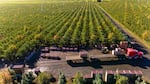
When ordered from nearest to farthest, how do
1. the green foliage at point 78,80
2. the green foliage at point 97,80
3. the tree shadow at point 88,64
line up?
the green foliage at point 97,80
the green foliage at point 78,80
the tree shadow at point 88,64

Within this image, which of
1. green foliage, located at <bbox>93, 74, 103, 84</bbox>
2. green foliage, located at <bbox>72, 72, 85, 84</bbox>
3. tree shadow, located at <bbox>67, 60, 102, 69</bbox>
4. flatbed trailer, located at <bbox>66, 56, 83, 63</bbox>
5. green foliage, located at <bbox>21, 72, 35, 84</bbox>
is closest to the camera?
green foliage, located at <bbox>93, 74, 103, 84</bbox>

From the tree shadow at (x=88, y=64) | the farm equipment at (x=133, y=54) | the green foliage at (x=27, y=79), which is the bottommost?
the tree shadow at (x=88, y=64)

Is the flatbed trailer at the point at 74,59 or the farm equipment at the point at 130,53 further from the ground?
the farm equipment at the point at 130,53

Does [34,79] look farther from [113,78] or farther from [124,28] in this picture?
[124,28]

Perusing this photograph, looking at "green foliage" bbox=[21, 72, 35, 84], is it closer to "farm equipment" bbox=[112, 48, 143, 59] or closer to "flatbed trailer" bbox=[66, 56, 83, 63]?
"flatbed trailer" bbox=[66, 56, 83, 63]

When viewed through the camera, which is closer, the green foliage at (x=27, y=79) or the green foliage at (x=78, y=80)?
the green foliage at (x=78, y=80)

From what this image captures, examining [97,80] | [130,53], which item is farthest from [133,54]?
[97,80]

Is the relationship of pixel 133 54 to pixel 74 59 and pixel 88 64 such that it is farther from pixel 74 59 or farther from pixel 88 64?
pixel 74 59

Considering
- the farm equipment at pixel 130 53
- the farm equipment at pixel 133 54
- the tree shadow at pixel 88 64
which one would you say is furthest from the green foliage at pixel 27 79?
the farm equipment at pixel 133 54

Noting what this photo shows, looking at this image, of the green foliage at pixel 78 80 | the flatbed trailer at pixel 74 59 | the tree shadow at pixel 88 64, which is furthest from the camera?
the flatbed trailer at pixel 74 59

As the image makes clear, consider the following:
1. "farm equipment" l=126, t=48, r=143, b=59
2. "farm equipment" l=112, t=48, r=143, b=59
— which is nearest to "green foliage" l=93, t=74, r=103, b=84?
"farm equipment" l=112, t=48, r=143, b=59

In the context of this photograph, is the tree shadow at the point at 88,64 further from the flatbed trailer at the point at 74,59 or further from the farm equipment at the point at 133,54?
the farm equipment at the point at 133,54
